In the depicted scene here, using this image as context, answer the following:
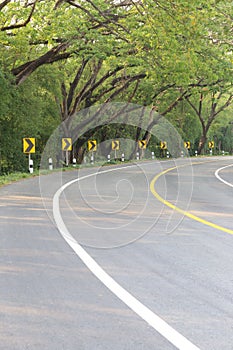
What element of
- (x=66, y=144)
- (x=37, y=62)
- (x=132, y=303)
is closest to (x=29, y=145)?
(x=37, y=62)

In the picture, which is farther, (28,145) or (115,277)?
(28,145)

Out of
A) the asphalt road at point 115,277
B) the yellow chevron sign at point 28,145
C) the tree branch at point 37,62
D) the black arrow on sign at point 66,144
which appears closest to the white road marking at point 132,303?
the asphalt road at point 115,277

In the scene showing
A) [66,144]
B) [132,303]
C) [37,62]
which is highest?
[37,62]

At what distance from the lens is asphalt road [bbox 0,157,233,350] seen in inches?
202

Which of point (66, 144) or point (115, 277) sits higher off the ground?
point (66, 144)

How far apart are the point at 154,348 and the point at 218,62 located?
29733mm

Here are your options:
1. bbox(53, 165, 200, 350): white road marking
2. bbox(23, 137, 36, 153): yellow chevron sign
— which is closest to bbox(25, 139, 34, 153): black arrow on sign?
bbox(23, 137, 36, 153): yellow chevron sign

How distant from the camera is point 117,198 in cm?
1684

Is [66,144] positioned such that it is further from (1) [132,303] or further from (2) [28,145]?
(1) [132,303]

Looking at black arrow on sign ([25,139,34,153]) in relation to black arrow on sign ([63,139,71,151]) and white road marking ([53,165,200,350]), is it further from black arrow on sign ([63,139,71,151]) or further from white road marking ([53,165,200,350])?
white road marking ([53,165,200,350])

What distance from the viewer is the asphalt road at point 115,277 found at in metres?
5.14

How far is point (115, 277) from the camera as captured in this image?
718 centimetres

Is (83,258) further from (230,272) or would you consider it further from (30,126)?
(30,126)

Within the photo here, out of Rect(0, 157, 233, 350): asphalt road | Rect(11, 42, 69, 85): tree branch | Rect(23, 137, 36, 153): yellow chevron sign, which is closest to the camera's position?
Rect(0, 157, 233, 350): asphalt road
